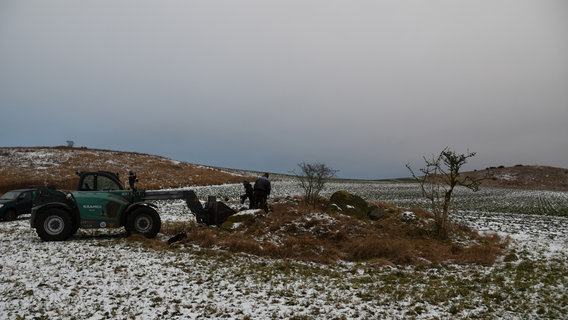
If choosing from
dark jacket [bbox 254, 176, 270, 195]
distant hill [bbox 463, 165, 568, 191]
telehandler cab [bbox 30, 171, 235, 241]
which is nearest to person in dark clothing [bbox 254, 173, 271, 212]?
dark jacket [bbox 254, 176, 270, 195]

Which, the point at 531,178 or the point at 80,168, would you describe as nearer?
the point at 80,168

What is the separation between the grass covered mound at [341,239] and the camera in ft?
46.2

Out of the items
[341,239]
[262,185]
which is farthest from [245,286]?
[262,185]

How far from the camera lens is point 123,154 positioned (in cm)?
6406

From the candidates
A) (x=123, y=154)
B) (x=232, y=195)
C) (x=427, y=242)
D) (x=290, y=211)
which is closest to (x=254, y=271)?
(x=290, y=211)

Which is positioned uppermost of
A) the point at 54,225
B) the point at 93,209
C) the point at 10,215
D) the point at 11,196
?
the point at 93,209

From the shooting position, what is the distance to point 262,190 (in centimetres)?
1903

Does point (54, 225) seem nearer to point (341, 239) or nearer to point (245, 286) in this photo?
point (245, 286)

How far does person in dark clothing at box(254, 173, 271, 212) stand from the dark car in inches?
552

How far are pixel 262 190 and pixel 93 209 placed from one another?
7.70 meters

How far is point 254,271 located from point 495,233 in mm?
13244

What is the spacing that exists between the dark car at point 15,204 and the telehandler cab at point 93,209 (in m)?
9.80

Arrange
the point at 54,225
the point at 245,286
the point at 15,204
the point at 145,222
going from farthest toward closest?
the point at 15,204, the point at 145,222, the point at 54,225, the point at 245,286

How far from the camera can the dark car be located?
72.3 feet
